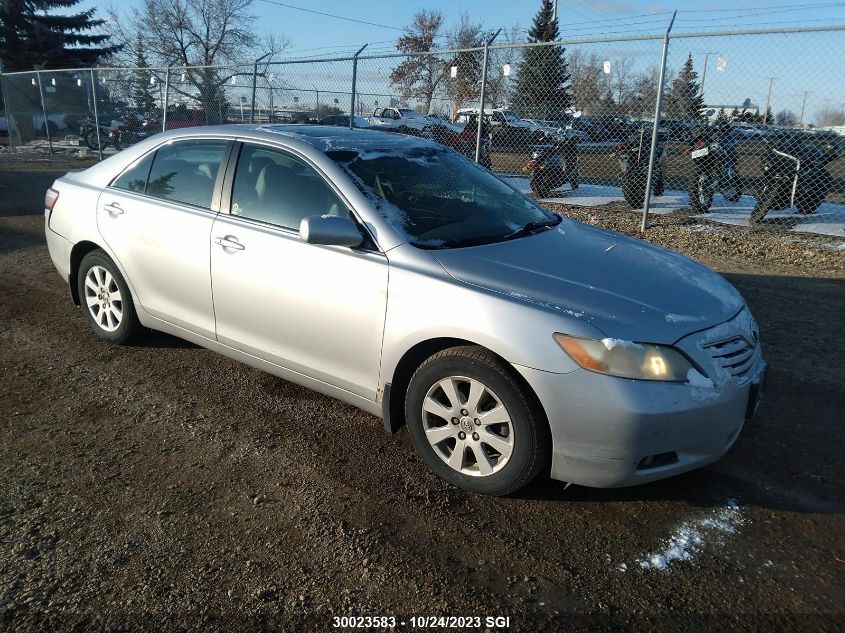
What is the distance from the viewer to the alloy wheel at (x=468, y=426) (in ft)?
9.45

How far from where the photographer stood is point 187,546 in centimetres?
262

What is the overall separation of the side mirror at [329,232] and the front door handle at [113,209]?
1.91 metres

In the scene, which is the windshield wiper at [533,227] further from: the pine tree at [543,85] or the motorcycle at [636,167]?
the pine tree at [543,85]

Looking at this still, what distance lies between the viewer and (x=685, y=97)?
958 centimetres

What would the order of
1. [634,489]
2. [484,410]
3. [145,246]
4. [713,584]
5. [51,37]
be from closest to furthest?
[713,584]
[484,410]
[634,489]
[145,246]
[51,37]

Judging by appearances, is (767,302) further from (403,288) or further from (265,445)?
(265,445)

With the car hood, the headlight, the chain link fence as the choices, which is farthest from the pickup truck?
the headlight

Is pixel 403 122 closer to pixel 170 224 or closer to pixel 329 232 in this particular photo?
pixel 170 224

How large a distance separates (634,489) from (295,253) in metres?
2.09

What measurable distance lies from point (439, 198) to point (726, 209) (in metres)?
8.25

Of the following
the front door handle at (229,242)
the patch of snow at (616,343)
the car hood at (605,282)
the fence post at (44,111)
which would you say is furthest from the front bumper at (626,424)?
the fence post at (44,111)

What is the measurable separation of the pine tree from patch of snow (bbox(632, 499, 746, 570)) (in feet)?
33.2

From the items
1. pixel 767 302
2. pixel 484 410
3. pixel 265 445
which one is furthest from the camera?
pixel 767 302

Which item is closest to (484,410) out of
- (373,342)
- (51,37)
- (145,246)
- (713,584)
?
(373,342)
